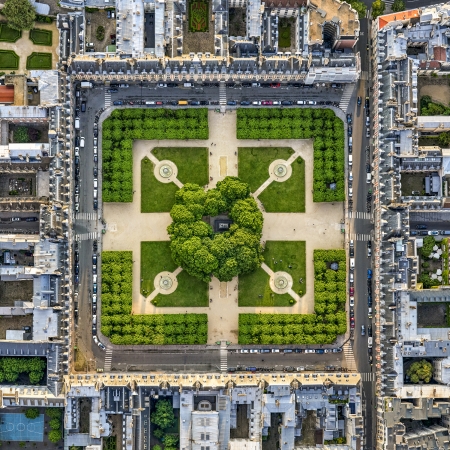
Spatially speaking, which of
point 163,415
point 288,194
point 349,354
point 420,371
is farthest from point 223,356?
point 420,371

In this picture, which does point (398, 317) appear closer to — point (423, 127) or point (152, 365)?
point (423, 127)

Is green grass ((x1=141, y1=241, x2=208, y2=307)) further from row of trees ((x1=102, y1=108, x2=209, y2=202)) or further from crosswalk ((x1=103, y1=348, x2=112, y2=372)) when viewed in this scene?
crosswalk ((x1=103, y1=348, x2=112, y2=372))

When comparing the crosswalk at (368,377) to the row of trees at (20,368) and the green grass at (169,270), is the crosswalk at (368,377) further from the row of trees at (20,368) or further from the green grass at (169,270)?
the row of trees at (20,368)

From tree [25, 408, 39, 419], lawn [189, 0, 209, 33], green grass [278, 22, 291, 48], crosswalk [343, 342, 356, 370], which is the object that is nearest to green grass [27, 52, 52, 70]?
lawn [189, 0, 209, 33]

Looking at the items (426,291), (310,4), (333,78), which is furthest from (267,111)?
(426,291)

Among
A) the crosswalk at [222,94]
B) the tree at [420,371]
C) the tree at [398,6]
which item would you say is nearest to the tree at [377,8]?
the tree at [398,6]

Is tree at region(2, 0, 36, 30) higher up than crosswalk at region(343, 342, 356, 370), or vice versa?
tree at region(2, 0, 36, 30)

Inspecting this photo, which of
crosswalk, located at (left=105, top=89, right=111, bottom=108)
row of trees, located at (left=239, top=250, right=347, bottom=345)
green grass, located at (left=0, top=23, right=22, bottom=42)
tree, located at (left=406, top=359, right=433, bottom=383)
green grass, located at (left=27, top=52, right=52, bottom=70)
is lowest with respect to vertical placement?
tree, located at (left=406, top=359, right=433, bottom=383)
